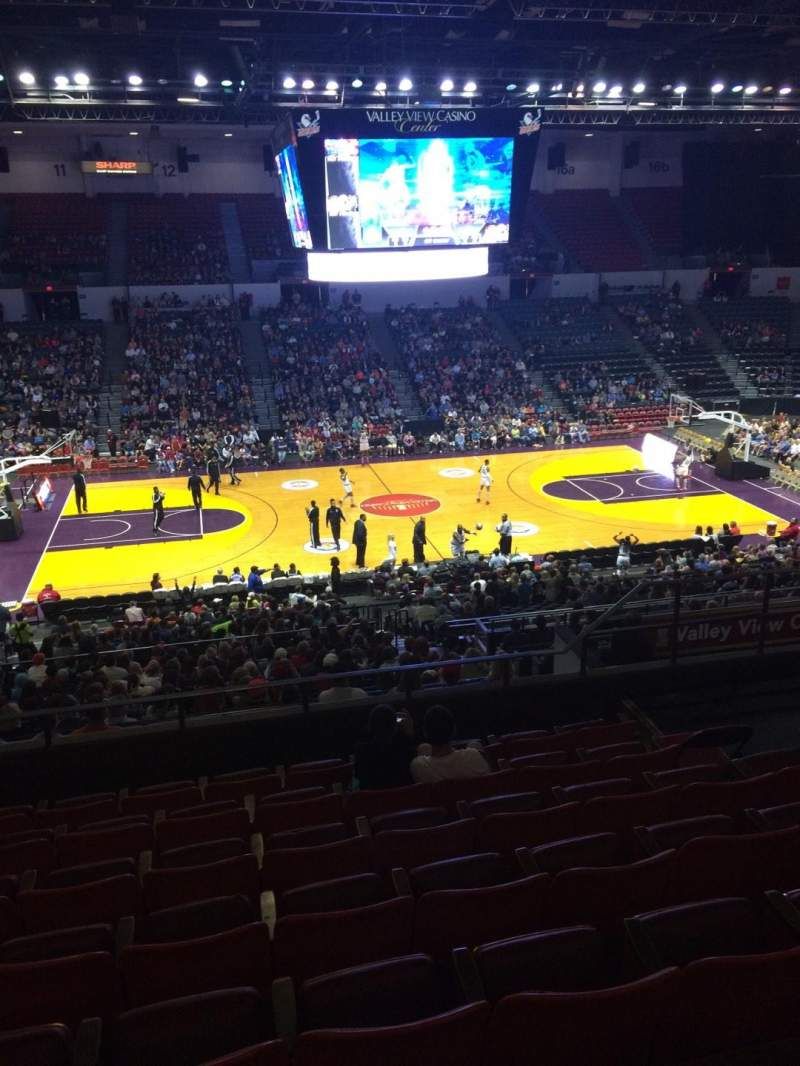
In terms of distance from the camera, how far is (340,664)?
9.67 metres

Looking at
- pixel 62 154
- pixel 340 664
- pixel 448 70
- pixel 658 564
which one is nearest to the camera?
pixel 340 664

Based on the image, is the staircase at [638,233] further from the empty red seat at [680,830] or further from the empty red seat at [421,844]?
the empty red seat at [421,844]

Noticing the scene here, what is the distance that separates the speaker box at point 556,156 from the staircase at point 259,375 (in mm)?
20496

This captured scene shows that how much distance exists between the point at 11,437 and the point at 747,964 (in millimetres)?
33248

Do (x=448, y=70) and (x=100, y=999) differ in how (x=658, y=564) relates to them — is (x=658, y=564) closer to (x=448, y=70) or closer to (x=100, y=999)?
(x=100, y=999)

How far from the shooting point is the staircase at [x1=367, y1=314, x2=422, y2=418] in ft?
124

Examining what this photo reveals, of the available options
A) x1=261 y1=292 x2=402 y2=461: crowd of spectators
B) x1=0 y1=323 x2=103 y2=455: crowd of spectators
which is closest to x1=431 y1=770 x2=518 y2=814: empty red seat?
x1=261 y1=292 x2=402 y2=461: crowd of spectators

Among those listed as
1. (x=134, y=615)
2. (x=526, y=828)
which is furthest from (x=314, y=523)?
Result: (x=526, y=828)

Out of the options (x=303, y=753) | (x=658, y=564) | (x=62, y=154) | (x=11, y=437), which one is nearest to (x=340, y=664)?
(x=303, y=753)

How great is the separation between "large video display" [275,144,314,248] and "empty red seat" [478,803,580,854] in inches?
935

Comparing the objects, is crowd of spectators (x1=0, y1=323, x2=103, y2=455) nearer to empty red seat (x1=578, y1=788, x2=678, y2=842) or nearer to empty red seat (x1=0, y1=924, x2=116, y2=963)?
empty red seat (x1=0, y1=924, x2=116, y2=963)

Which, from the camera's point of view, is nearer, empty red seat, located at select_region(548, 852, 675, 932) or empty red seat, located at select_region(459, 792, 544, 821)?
empty red seat, located at select_region(548, 852, 675, 932)

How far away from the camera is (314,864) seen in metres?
4.96

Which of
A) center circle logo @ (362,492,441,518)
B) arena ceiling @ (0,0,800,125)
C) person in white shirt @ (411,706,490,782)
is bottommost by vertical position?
center circle logo @ (362,492,441,518)
